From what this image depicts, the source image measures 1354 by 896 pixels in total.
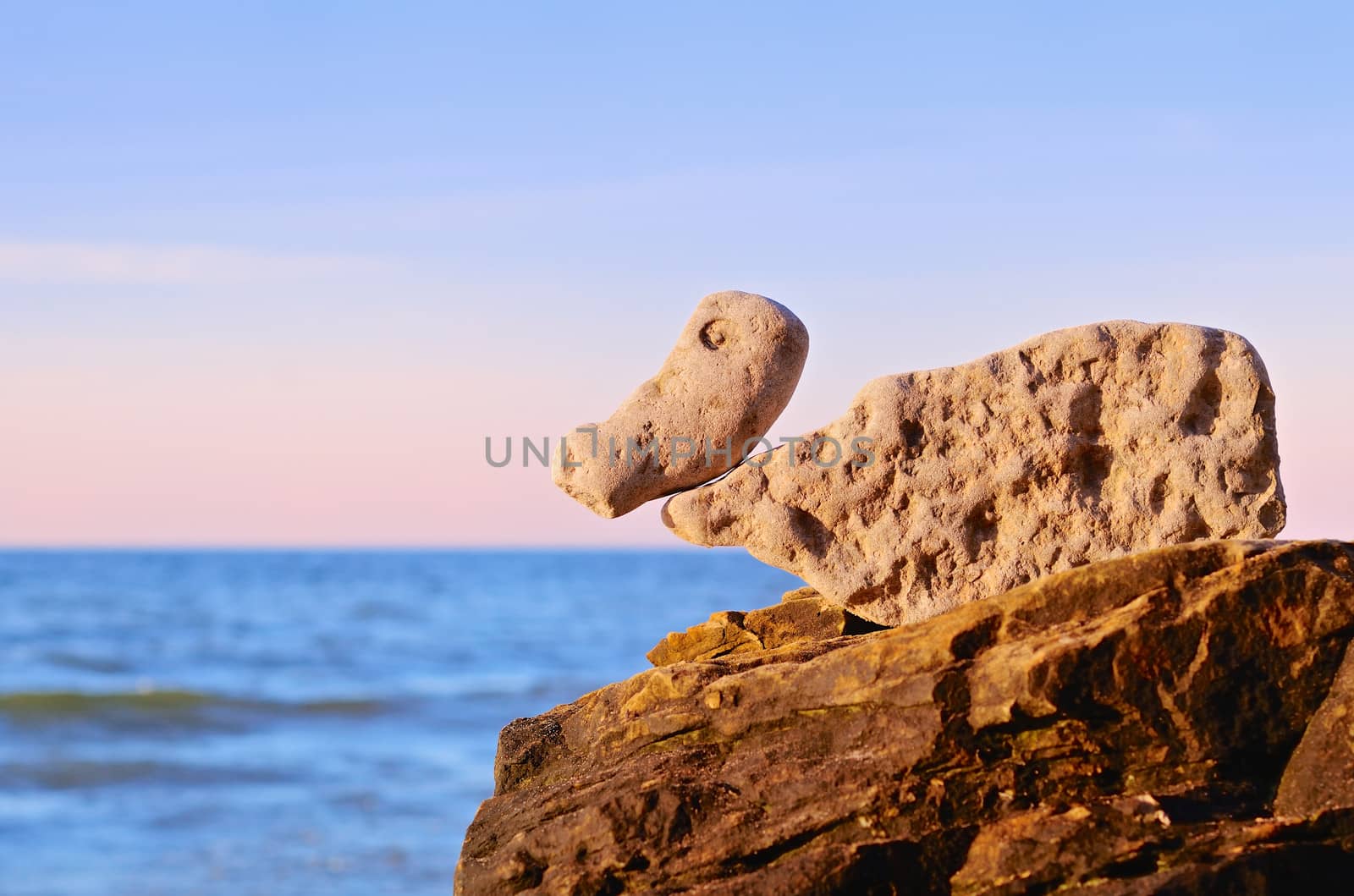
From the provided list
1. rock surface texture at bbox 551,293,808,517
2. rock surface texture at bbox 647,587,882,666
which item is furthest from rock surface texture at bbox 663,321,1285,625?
rock surface texture at bbox 647,587,882,666

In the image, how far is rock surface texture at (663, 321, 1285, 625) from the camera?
17.6 feet

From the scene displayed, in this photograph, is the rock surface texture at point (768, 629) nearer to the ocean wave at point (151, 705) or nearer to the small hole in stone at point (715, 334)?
the small hole in stone at point (715, 334)

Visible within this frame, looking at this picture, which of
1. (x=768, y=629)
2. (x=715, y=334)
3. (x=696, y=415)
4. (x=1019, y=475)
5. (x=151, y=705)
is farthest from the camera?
(x=151, y=705)

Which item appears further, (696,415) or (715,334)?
(715,334)

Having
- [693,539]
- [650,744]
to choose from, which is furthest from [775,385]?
[650,744]

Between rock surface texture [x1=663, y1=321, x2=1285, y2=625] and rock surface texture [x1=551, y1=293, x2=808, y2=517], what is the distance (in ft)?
0.69

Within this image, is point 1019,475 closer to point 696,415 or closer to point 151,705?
point 696,415

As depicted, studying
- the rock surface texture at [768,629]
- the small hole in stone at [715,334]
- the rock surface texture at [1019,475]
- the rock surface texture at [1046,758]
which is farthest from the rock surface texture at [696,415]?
the rock surface texture at [1046,758]

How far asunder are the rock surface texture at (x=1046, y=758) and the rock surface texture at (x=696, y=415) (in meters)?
1.12

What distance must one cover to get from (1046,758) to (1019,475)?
1273 mm

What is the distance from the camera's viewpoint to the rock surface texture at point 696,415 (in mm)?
5516

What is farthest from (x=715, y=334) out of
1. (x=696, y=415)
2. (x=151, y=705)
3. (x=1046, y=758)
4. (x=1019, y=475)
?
(x=151, y=705)

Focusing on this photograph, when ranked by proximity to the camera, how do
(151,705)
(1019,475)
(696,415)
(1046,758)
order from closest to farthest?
(1046,758) → (1019,475) → (696,415) → (151,705)

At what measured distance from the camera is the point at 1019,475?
536cm
